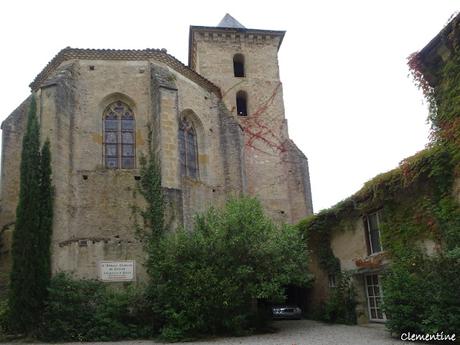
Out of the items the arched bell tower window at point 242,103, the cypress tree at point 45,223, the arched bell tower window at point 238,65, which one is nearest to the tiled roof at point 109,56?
the cypress tree at point 45,223

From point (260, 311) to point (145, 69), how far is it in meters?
11.6

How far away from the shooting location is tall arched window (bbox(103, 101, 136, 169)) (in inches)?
754

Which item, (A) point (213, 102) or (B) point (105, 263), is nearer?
(B) point (105, 263)

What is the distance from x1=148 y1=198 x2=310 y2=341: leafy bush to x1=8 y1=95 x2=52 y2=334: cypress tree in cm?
334

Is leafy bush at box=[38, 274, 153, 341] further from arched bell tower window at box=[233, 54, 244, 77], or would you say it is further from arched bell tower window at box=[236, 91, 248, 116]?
arched bell tower window at box=[233, 54, 244, 77]

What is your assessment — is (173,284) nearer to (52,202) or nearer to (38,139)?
(52,202)

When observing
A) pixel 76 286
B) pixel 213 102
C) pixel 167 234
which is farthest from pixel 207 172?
pixel 76 286

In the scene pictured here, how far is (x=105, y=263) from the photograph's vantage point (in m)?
15.5

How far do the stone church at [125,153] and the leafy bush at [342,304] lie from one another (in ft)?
20.3

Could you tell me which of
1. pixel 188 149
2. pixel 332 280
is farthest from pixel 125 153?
pixel 332 280

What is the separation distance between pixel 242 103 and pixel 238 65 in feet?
8.97

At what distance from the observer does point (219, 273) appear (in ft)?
44.2

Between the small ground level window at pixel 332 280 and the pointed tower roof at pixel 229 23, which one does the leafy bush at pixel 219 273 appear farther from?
the pointed tower roof at pixel 229 23

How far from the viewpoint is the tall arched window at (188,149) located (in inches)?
795
